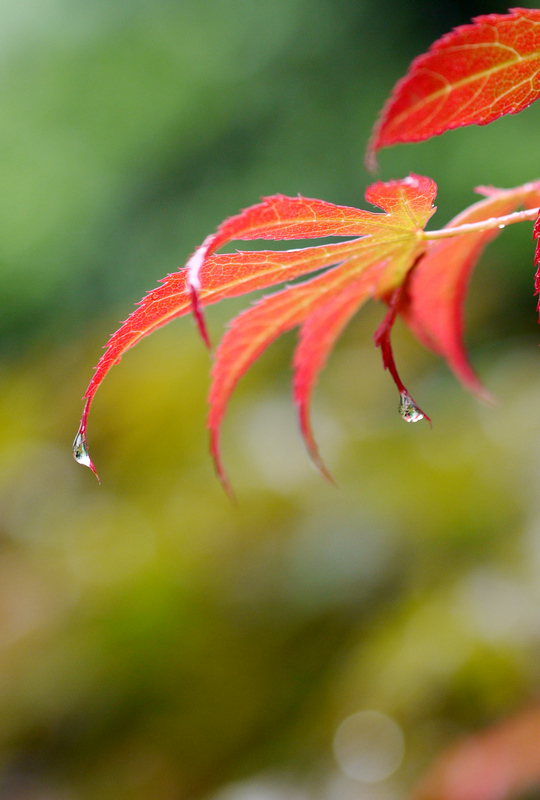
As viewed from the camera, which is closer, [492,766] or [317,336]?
[317,336]

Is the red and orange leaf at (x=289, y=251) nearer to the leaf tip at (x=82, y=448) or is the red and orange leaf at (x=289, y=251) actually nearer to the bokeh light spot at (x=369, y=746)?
the leaf tip at (x=82, y=448)

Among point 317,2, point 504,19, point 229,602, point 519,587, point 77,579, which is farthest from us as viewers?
point 317,2

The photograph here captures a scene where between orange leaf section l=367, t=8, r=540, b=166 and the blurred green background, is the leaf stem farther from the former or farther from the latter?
the blurred green background

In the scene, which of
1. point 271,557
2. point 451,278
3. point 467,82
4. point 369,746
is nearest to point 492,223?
point 467,82

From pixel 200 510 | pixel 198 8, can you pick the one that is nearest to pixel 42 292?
pixel 198 8

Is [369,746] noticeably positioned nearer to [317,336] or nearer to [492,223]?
[317,336]

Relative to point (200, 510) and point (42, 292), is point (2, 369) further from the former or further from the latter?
point (200, 510)
